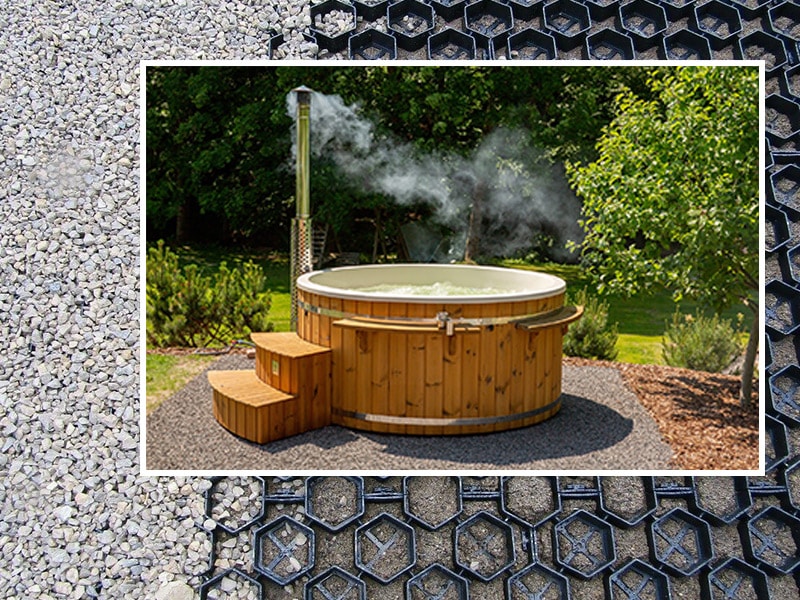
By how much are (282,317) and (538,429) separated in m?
1.33

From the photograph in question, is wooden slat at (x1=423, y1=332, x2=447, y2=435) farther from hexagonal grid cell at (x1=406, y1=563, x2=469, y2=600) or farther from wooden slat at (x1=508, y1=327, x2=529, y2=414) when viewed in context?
hexagonal grid cell at (x1=406, y1=563, x2=469, y2=600)

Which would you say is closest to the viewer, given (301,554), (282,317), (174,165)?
(301,554)

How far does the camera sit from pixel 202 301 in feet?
12.8

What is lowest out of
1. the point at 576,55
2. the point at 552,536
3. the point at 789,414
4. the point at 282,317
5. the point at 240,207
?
the point at 552,536

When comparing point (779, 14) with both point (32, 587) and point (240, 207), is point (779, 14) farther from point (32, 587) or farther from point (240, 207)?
point (32, 587)

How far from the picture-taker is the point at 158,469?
3.47m

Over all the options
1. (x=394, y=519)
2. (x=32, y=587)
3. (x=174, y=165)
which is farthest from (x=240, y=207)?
(x=32, y=587)

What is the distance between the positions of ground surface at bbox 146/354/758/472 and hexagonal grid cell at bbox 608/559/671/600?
1.35 ft

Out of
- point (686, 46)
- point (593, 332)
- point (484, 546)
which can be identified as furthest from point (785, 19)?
point (484, 546)

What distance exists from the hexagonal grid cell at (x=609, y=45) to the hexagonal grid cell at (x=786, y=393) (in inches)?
62.4

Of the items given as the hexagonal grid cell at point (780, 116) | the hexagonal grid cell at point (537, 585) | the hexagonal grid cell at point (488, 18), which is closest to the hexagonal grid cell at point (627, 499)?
the hexagonal grid cell at point (537, 585)

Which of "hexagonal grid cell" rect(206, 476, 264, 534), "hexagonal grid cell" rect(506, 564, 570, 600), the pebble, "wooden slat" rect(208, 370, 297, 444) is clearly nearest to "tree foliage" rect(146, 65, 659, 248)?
the pebble

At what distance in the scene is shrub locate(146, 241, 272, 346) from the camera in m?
3.67

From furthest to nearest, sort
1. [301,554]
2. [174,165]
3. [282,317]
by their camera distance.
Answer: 1. [282,317]
2. [174,165]
3. [301,554]
